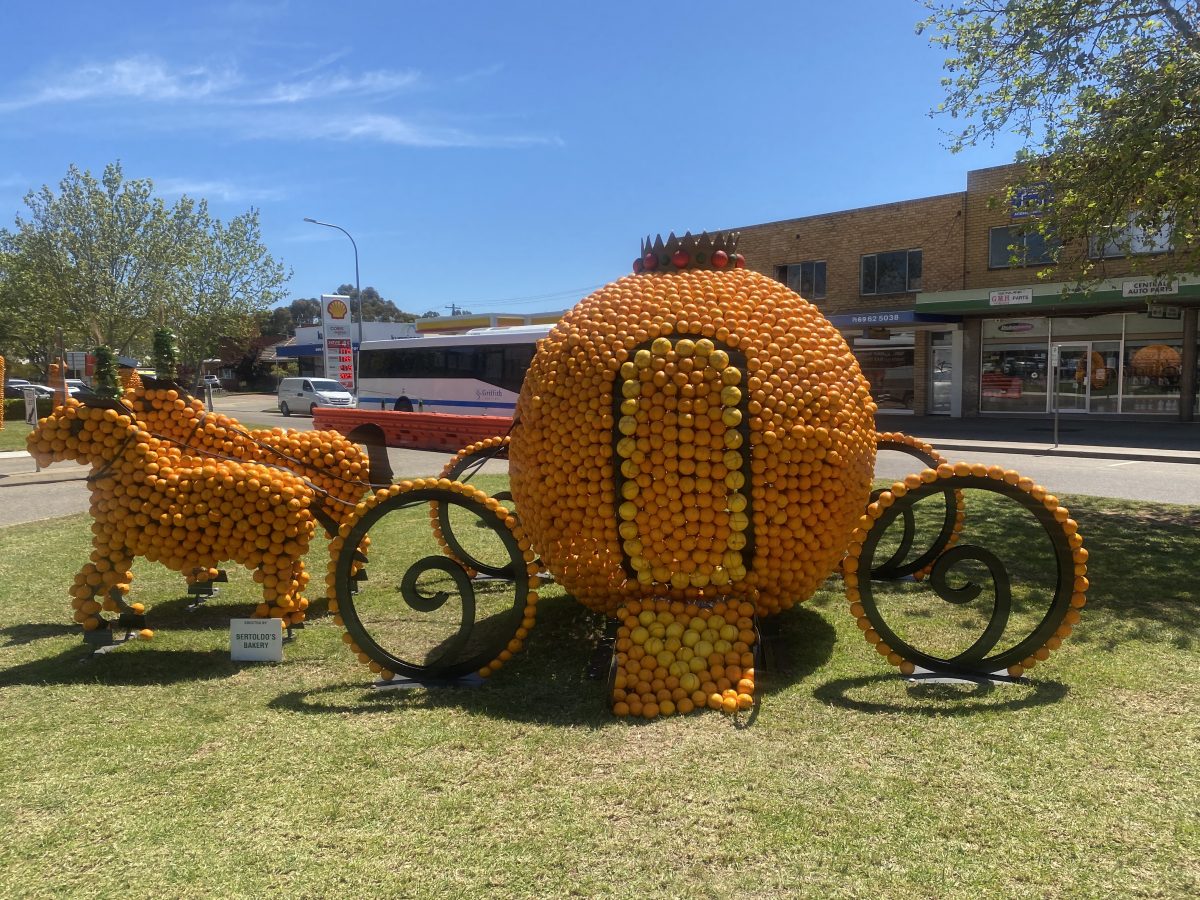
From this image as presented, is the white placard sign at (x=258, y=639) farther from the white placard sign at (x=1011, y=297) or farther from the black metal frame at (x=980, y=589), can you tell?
the white placard sign at (x=1011, y=297)

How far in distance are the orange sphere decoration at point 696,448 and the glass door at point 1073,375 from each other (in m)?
23.2

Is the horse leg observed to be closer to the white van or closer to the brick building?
the brick building

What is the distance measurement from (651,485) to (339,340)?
82.6ft

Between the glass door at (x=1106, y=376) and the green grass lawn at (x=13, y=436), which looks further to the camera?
the glass door at (x=1106, y=376)

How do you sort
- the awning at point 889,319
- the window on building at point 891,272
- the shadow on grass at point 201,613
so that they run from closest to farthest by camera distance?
the shadow on grass at point 201,613, the awning at point 889,319, the window on building at point 891,272

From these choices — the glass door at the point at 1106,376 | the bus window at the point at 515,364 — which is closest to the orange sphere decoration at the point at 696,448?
the bus window at the point at 515,364

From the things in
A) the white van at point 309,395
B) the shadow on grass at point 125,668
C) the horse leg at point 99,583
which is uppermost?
the white van at point 309,395

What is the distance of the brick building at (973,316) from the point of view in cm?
2253

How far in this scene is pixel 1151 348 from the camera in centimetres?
2291

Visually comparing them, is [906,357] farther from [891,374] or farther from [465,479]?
[465,479]

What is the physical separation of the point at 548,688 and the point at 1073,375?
2520 centimetres

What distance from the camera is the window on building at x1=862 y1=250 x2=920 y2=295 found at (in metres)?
25.4

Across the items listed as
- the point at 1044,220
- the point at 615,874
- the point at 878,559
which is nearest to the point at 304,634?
the point at 615,874

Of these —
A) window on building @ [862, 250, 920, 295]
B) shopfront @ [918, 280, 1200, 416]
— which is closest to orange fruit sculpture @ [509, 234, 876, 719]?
shopfront @ [918, 280, 1200, 416]
